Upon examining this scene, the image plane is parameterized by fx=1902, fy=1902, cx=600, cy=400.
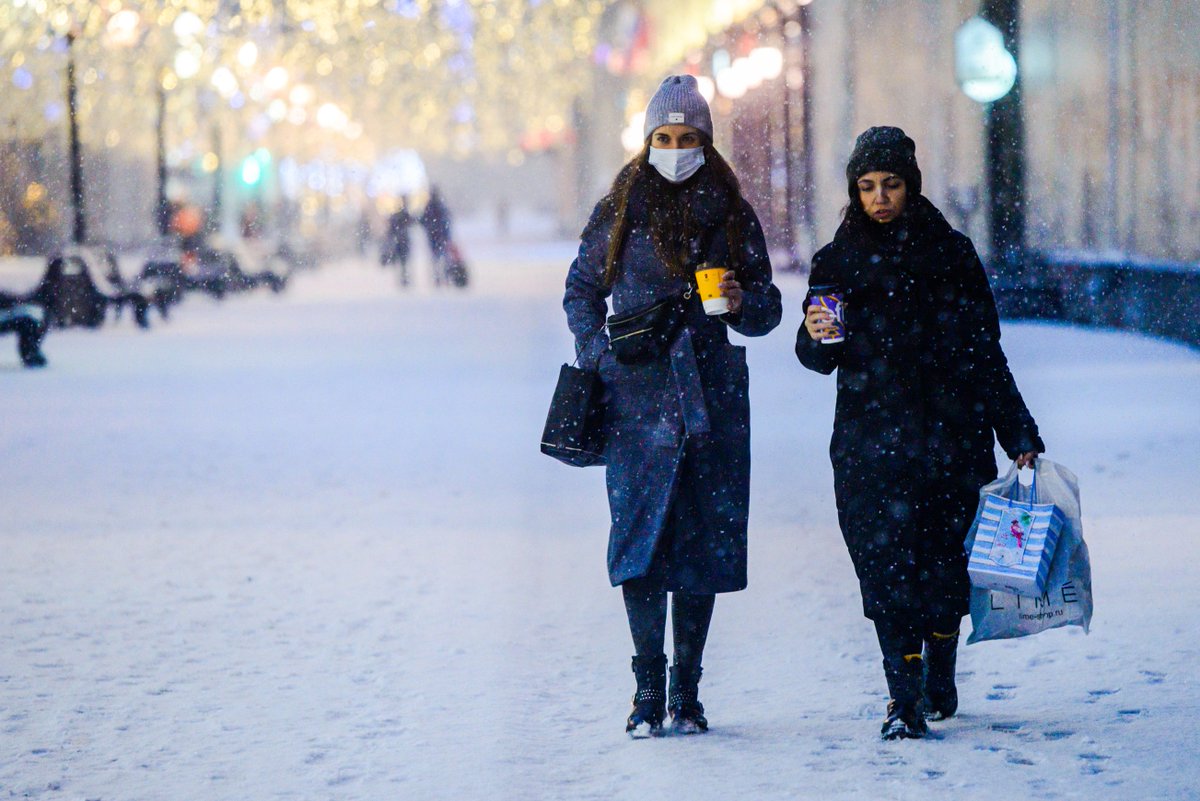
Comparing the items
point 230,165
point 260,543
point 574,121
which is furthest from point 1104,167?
point 574,121

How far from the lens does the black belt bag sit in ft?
15.0

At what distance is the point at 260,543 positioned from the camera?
777 centimetres

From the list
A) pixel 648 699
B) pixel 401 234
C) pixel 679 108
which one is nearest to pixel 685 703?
pixel 648 699

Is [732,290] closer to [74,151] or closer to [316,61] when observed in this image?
[74,151]

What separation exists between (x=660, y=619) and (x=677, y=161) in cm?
114

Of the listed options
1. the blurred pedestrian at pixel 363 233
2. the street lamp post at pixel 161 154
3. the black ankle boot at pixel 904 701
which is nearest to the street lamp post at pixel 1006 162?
the black ankle boot at pixel 904 701

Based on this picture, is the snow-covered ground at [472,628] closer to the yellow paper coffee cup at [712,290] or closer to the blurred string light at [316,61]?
the yellow paper coffee cup at [712,290]

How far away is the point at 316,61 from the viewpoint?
29.4m

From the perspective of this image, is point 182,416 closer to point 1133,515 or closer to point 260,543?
point 260,543

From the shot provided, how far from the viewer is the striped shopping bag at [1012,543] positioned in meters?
4.42

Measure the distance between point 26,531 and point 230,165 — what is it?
4007 centimetres

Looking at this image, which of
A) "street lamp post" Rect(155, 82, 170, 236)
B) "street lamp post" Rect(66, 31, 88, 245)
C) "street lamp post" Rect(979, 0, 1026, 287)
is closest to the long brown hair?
"street lamp post" Rect(979, 0, 1026, 287)

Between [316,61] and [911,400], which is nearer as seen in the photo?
[911,400]

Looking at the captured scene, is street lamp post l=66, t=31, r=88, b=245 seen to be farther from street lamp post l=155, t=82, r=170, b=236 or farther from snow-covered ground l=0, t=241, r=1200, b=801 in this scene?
snow-covered ground l=0, t=241, r=1200, b=801
